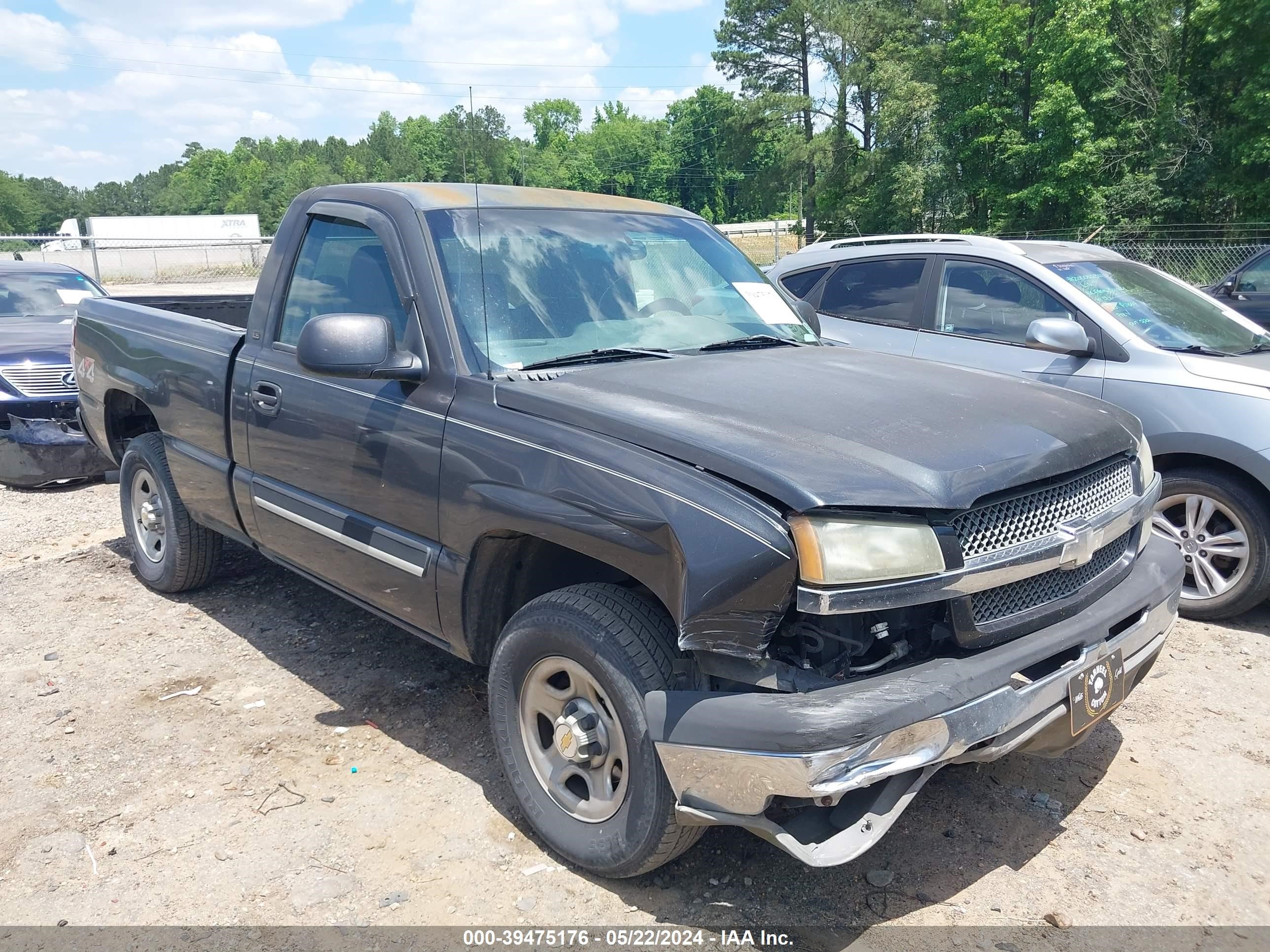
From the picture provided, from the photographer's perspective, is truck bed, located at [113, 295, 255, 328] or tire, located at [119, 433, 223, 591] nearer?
tire, located at [119, 433, 223, 591]

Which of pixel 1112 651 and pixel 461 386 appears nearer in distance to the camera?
pixel 1112 651

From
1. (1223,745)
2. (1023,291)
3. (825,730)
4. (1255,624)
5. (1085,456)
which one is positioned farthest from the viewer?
(1023,291)

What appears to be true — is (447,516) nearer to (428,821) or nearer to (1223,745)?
(428,821)

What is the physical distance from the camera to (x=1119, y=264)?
595cm

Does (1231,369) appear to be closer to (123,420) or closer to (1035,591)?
(1035,591)

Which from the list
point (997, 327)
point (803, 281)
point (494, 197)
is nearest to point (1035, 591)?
point (494, 197)

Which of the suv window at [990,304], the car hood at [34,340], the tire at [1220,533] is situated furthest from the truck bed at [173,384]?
the tire at [1220,533]

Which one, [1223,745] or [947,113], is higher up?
[947,113]

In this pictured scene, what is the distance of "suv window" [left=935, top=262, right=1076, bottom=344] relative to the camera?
5625 millimetres

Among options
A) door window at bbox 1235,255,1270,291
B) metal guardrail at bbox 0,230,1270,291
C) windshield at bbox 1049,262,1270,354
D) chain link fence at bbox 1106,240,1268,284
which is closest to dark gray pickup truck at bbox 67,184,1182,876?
windshield at bbox 1049,262,1270,354

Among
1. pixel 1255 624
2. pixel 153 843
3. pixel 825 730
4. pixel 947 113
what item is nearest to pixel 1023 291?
pixel 1255 624

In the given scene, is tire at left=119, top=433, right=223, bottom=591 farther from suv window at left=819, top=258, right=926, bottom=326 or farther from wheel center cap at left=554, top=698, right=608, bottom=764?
suv window at left=819, top=258, right=926, bottom=326

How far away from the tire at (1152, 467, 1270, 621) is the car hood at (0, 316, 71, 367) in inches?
321

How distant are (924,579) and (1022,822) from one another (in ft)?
4.49
